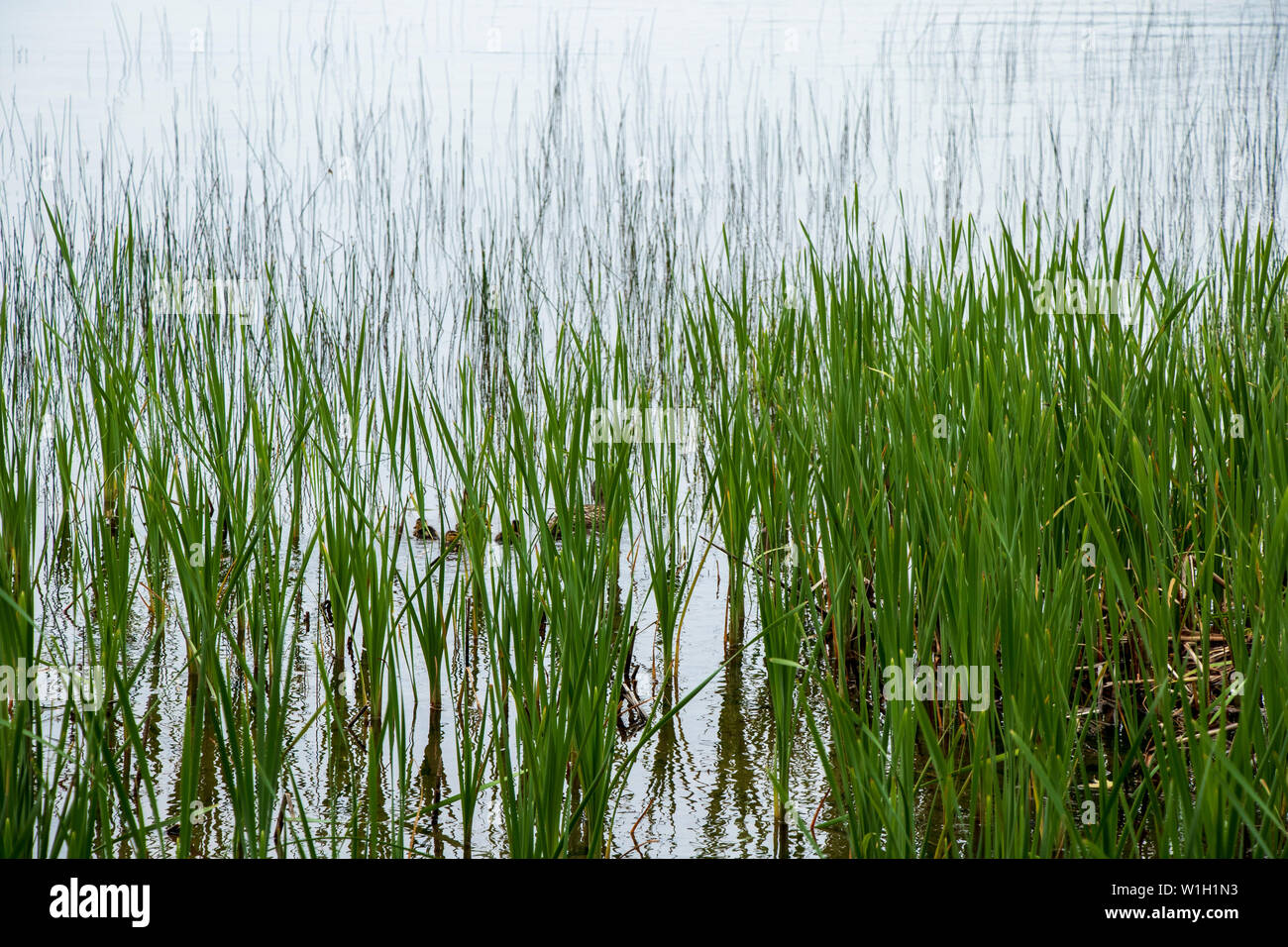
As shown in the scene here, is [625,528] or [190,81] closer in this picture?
[625,528]

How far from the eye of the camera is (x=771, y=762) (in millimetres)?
2057

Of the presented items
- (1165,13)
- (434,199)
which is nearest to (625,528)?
(434,199)

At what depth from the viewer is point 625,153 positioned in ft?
19.3

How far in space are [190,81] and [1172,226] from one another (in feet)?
20.2

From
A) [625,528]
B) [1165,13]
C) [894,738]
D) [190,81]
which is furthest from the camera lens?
[1165,13]

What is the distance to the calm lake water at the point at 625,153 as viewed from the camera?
3.05 metres

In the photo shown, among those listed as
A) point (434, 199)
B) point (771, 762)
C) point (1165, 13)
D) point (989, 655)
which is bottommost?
point (771, 762)

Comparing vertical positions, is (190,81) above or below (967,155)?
above

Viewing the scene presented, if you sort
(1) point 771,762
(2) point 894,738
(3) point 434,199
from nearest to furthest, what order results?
(2) point 894,738, (1) point 771,762, (3) point 434,199

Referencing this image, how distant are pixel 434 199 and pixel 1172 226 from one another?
3565mm

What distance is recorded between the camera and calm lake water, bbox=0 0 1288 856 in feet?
10.0
